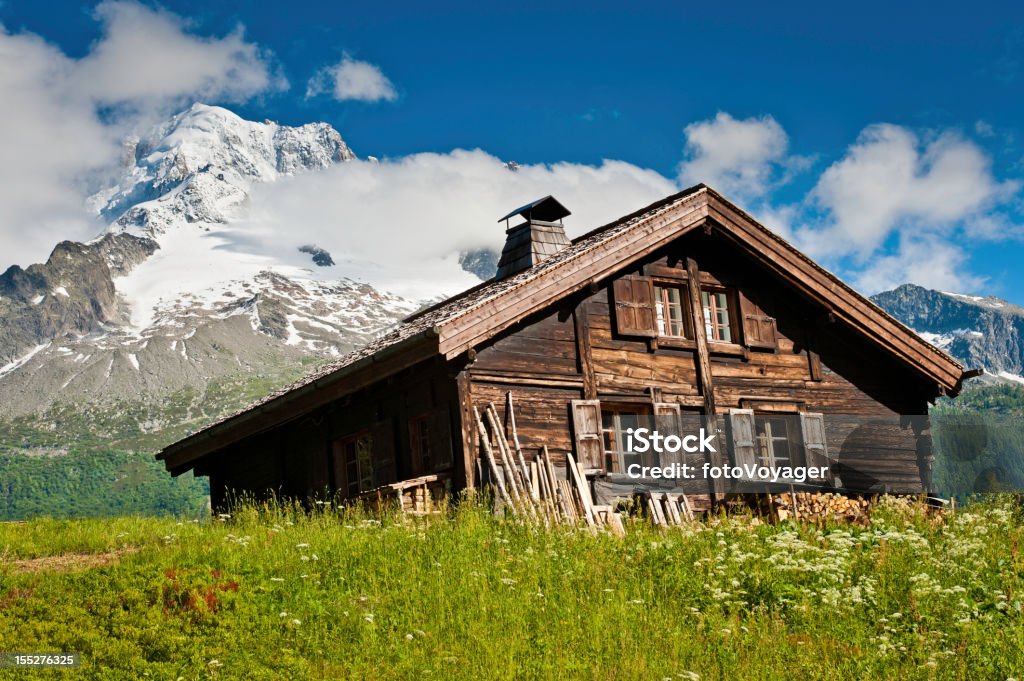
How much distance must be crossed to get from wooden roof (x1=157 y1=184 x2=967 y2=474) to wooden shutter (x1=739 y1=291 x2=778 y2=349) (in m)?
0.77

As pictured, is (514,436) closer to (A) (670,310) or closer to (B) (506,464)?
(B) (506,464)

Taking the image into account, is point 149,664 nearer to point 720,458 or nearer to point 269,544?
point 269,544

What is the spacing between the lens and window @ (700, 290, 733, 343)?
20469 mm

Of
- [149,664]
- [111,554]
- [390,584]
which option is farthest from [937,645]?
[111,554]

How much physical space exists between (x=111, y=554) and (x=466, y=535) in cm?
384

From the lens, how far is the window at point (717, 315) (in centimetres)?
2047

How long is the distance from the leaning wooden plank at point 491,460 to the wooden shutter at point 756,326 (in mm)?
6012

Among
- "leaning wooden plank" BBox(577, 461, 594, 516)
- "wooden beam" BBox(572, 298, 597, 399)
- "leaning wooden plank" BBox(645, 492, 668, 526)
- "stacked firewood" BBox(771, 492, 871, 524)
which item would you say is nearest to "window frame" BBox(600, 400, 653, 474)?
"wooden beam" BBox(572, 298, 597, 399)

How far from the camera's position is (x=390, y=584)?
10.5m

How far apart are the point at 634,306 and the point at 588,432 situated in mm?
2556

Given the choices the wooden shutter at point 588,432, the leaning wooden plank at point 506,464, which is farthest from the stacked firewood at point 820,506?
the leaning wooden plank at point 506,464

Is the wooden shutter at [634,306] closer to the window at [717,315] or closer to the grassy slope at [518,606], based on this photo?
the window at [717,315]

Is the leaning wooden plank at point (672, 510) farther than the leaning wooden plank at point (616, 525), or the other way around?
the leaning wooden plank at point (672, 510)

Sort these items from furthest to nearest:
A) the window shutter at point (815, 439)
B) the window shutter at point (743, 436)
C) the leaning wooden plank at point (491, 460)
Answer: the window shutter at point (815, 439) → the window shutter at point (743, 436) → the leaning wooden plank at point (491, 460)
